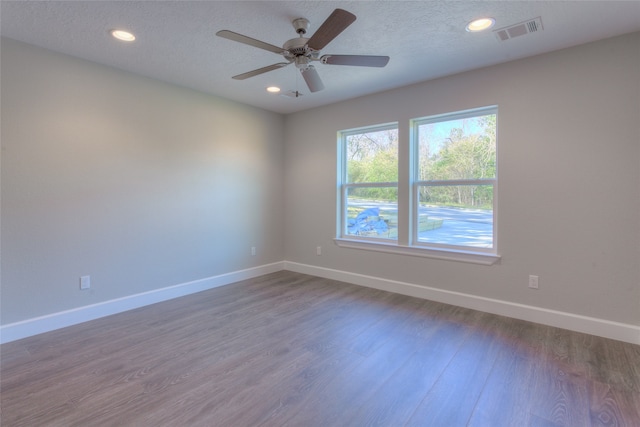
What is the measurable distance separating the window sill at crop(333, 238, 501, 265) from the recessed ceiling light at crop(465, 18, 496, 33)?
7.08 feet

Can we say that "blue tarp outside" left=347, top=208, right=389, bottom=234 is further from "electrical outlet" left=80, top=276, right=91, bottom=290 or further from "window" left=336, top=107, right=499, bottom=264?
"electrical outlet" left=80, top=276, right=91, bottom=290

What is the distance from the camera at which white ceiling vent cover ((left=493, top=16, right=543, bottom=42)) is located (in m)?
2.37

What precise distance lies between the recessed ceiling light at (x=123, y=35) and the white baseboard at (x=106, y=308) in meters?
2.56

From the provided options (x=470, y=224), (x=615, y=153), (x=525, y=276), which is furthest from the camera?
(x=470, y=224)

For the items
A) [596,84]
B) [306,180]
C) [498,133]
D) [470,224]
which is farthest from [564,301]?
[306,180]

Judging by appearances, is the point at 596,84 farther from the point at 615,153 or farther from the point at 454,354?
the point at 454,354

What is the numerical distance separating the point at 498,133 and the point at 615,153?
935mm

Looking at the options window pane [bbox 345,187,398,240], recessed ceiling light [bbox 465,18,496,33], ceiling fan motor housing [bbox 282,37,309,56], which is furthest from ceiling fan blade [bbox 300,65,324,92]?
window pane [bbox 345,187,398,240]

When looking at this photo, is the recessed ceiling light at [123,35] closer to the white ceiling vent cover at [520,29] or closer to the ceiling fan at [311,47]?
the ceiling fan at [311,47]

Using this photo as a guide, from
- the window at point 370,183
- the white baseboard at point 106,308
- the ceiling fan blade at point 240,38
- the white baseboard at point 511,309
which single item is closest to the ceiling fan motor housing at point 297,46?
the ceiling fan blade at point 240,38

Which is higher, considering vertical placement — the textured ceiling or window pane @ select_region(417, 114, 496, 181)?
the textured ceiling

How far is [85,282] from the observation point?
3051mm

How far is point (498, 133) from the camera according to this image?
10.4ft

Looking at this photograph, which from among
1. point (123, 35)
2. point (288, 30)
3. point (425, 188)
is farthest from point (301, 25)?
point (425, 188)
